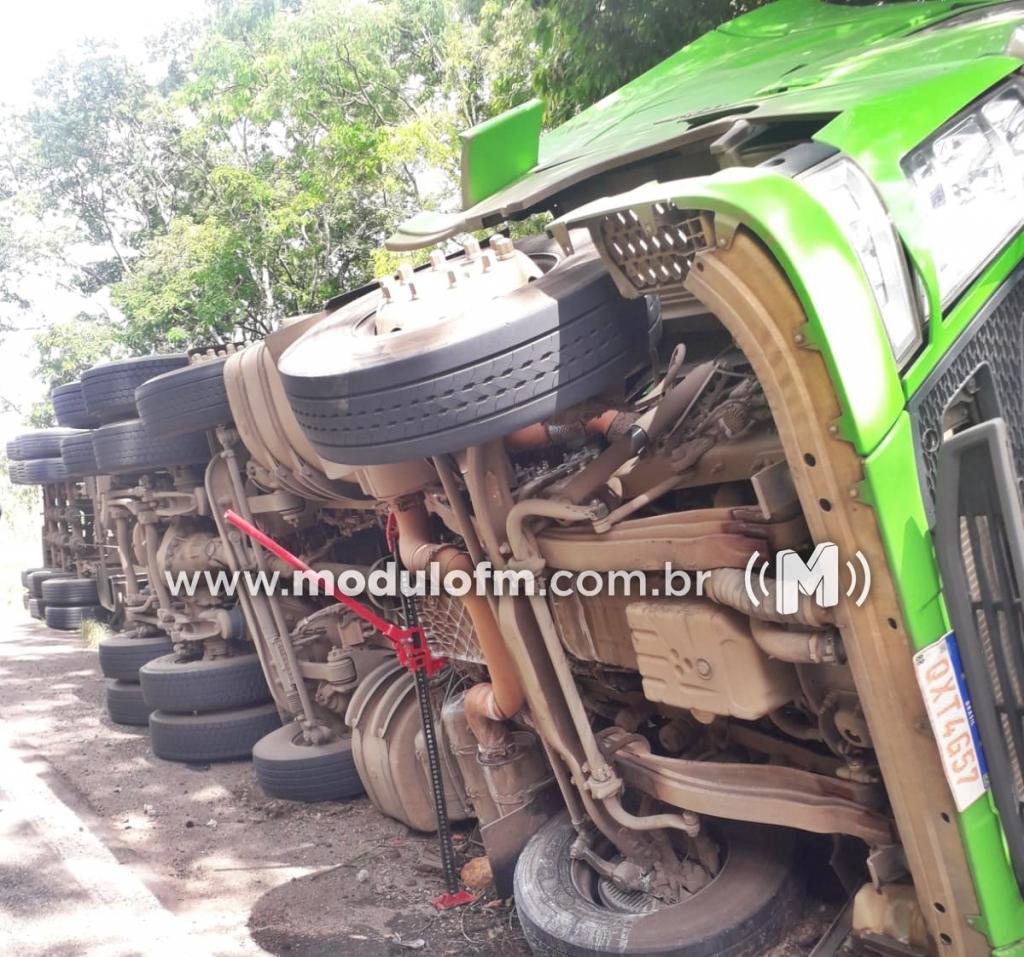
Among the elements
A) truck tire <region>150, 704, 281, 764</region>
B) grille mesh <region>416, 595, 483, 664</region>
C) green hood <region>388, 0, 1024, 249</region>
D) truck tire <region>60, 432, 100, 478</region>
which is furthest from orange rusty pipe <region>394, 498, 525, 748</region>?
truck tire <region>60, 432, 100, 478</region>

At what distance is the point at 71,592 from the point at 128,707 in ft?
15.4

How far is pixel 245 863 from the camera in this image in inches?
173

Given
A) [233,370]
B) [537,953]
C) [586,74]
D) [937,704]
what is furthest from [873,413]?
[586,74]

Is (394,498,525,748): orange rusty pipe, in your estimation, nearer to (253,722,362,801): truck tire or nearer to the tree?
(253,722,362,801): truck tire

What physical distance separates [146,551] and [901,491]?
5556mm

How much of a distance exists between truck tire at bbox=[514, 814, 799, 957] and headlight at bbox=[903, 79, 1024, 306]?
1.51m

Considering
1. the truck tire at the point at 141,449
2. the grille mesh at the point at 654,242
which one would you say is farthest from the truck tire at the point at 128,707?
the grille mesh at the point at 654,242

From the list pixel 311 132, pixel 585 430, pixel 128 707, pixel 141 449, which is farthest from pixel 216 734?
pixel 311 132

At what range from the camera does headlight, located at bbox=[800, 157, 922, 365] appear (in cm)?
203

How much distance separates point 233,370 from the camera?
4969 millimetres

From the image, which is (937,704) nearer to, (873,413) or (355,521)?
(873,413)

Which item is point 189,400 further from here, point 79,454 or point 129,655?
point 79,454

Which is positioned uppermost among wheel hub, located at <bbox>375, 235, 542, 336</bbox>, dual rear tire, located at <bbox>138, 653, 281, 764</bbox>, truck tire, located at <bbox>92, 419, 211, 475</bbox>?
wheel hub, located at <bbox>375, 235, 542, 336</bbox>

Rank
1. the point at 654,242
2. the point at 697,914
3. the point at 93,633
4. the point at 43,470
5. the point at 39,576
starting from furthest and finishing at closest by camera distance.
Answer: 1. the point at 39,576
2. the point at 43,470
3. the point at 93,633
4. the point at 697,914
5. the point at 654,242
